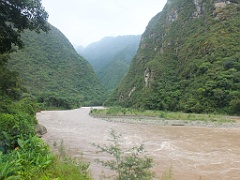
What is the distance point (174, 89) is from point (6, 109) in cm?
4562

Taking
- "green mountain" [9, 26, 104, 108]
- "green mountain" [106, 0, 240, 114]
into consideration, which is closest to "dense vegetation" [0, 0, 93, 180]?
"green mountain" [106, 0, 240, 114]

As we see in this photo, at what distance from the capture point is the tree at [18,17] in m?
6.76

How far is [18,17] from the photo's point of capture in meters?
7.06

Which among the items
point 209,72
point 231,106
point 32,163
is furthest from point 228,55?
point 32,163

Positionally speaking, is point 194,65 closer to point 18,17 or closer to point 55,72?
point 18,17

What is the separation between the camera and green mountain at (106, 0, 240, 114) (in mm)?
40719

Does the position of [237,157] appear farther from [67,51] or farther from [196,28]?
[67,51]

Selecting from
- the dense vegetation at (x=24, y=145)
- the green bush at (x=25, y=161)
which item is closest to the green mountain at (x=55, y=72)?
the dense vegetation at (x=24, y=145)

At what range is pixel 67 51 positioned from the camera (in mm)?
121750

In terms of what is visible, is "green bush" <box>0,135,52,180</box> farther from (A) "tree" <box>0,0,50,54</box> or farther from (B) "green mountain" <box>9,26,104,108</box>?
(B) "green mountain" <box>9,26,104,108</box>

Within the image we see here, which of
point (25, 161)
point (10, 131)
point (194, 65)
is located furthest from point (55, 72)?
point (25, 161)

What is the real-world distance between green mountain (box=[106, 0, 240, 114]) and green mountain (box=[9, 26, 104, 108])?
21.3 meters

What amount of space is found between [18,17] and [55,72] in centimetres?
9838

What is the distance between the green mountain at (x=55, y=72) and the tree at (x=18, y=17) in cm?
6154
